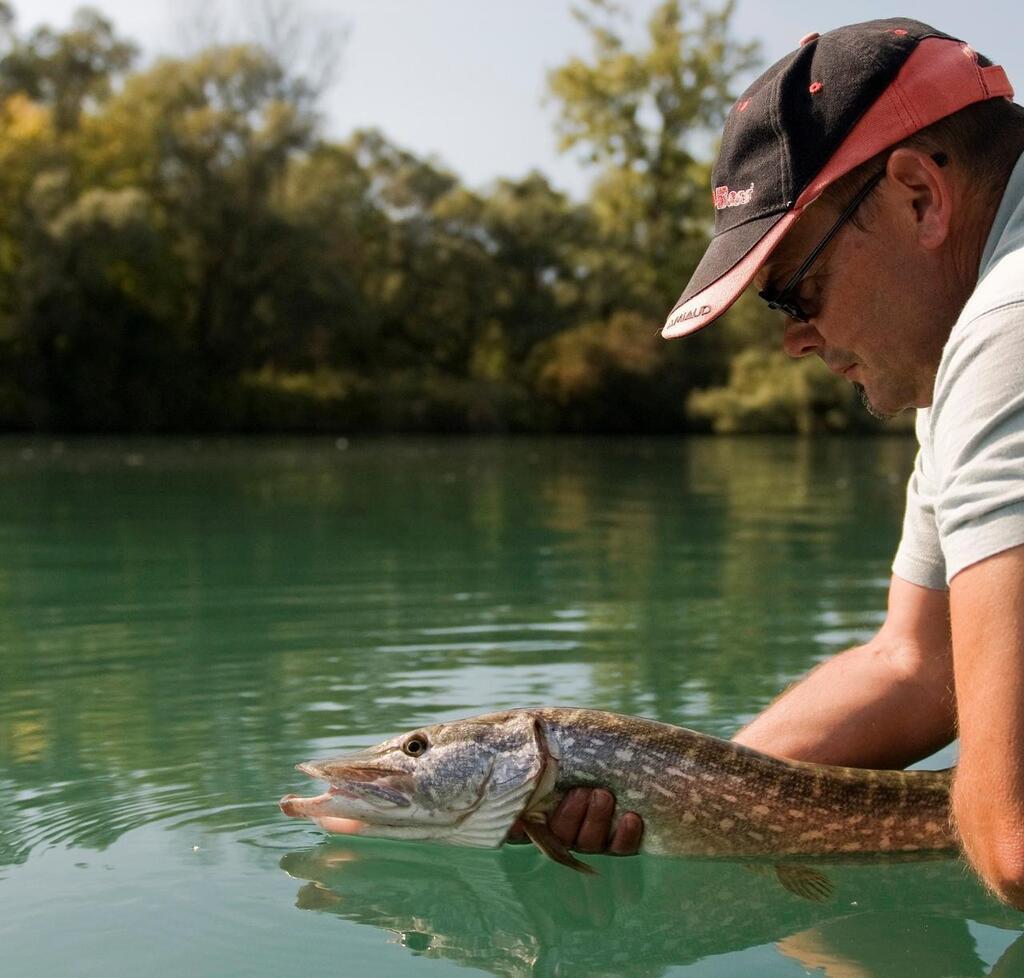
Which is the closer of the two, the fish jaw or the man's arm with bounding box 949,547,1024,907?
the man's arm with bounding box 949,547,1024,907

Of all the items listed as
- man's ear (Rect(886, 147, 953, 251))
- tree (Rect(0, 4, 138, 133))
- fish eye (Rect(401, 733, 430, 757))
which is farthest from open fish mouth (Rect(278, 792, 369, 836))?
tree (Rect(0, 4, 138, 133))

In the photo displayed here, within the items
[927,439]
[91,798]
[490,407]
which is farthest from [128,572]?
[490,407]

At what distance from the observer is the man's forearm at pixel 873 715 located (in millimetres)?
4348

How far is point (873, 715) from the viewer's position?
4.38 metres

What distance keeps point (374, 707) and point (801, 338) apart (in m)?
3.33

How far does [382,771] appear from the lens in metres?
3.95

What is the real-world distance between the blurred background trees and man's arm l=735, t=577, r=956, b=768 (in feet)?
158

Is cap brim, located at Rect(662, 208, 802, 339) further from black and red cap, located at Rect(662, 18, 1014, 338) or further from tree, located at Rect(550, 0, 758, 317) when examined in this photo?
tree, located at Rect(550, 0, 758, 317)

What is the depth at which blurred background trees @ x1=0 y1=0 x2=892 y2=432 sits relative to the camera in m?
51.9

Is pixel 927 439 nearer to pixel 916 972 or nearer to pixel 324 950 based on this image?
pixel 916 972

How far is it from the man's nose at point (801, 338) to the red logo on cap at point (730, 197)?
0.32 m

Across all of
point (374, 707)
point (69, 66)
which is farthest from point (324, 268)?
point (374, 707)

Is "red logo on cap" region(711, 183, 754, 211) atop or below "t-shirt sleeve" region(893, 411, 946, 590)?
atop

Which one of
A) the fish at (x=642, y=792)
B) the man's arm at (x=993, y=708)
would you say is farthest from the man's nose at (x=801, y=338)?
the fish at (x=642, y=792)
